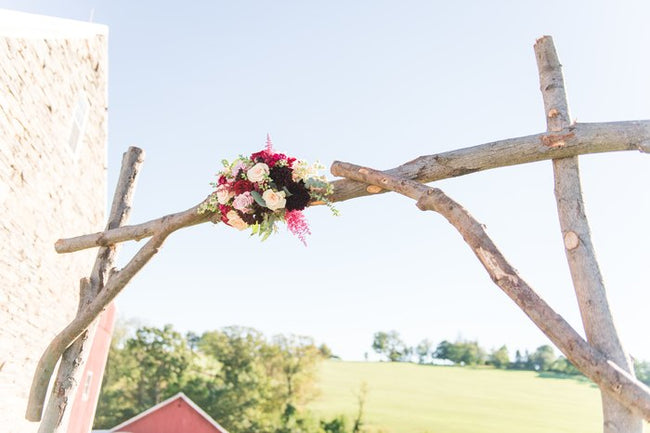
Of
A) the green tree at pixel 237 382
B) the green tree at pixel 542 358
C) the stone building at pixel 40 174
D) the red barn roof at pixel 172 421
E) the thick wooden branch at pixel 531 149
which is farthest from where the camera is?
the green tree at pixel 542 358

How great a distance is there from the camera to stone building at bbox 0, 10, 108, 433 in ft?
17.9

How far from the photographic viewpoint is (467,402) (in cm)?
4147

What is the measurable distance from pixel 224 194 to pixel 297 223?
65 centimetres

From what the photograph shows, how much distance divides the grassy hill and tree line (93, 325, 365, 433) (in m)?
2.29

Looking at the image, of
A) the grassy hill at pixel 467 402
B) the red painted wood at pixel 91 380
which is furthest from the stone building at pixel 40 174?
the grassy hill at pixel 467 402

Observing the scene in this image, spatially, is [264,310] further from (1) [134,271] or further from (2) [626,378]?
(2) [626,378]

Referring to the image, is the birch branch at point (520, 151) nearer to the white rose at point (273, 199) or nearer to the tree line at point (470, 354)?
the white rose at point (273, 199)

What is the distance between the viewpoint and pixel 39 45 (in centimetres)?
604

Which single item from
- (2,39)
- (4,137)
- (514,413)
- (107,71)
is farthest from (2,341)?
(514,413)

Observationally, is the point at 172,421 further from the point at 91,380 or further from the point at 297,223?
the point at 297,223

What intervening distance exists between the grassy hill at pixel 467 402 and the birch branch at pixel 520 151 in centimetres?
3814

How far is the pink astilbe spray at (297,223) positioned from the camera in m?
3.76

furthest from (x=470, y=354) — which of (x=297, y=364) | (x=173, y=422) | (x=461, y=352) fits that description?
(x=173, y=422)

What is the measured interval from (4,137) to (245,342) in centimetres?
3475
